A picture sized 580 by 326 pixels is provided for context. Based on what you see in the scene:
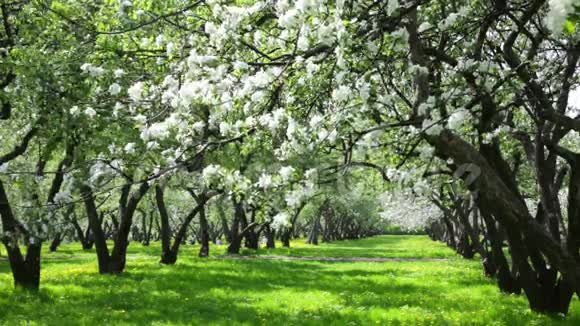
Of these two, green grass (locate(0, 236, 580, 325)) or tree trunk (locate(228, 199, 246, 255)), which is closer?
green grass (locate(0, 236, 580, 325))

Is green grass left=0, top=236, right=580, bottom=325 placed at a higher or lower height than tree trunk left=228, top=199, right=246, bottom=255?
lower

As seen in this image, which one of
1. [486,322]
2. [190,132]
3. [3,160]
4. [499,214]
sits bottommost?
[486,322]

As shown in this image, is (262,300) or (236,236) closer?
(262,300)

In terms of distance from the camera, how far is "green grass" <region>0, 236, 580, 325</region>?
12633 mm

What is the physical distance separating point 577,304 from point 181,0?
12.7 m

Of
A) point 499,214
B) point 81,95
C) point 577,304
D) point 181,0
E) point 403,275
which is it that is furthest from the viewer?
point 403,275

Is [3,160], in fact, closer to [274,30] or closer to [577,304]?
[274,30]

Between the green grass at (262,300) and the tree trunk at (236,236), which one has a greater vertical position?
the tree trunk at (236,236)

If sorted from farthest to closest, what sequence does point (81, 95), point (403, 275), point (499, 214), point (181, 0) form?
point (403, 275)
point (81, 95)
point (181, 0)
point (499, 214)

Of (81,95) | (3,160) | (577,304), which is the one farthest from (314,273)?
(81,95)

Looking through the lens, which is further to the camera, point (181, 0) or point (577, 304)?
point (577, 304)

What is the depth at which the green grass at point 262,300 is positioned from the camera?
1263cm

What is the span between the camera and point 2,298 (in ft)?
48.8

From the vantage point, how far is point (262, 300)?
629 inches
